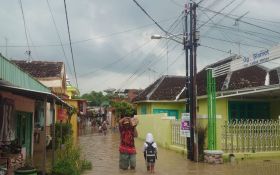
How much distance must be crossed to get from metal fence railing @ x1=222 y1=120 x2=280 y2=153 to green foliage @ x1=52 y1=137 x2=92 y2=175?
661 centimetres

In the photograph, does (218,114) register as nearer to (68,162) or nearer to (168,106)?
(168,106)

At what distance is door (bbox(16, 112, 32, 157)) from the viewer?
1642 centimetres

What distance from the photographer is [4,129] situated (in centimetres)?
1320

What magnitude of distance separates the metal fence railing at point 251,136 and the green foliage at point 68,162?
21.7ft

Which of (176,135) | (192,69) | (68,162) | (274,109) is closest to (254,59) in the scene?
(192,69)

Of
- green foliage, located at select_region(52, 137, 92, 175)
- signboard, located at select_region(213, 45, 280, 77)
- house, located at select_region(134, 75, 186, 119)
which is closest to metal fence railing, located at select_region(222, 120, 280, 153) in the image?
signboard, located at select_region(213, 45, 280, 77)

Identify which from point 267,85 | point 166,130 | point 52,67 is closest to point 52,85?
point 52,67

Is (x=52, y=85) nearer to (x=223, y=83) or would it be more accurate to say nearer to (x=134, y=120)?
(x=223, y=83)

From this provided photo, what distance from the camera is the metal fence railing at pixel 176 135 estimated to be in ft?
70.0

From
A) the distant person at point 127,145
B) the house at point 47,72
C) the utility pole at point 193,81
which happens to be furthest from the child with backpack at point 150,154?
the house at point 47,72

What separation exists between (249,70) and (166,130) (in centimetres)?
617

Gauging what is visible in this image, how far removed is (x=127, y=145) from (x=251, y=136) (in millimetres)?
6443

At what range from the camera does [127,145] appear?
47.8 feet

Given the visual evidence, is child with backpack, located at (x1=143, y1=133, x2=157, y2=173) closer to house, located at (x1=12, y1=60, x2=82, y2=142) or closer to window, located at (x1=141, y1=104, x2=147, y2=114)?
house, located at (x1=12, y1=60, x2=82, y2=142)
